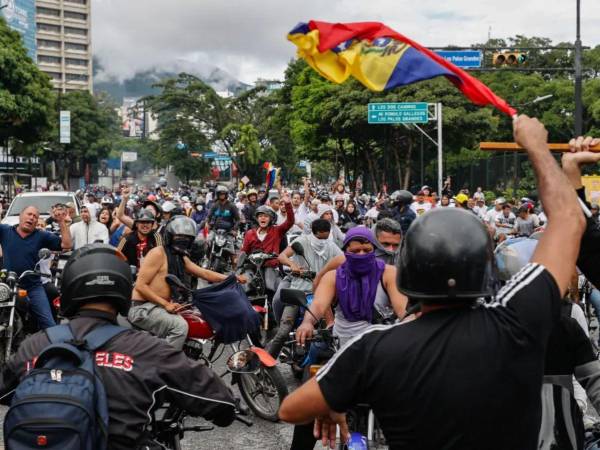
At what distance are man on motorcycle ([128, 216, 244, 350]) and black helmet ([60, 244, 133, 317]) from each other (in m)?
3.41

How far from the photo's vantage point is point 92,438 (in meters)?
2.55

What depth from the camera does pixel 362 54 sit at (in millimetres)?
3826

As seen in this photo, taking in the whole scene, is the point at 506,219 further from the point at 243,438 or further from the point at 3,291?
the point at 243,438

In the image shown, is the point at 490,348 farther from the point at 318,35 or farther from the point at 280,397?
the point at 280,397

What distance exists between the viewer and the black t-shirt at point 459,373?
2.07m

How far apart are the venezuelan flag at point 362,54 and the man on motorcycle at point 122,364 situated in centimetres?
135

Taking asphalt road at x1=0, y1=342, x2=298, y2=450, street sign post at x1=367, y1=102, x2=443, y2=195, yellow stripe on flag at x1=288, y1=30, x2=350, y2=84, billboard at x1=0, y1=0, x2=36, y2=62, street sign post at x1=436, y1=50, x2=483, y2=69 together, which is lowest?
asphalt road at x1=0, y1=342, x2=298, y2=450

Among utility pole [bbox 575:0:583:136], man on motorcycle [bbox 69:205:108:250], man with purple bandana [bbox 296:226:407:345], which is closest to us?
man with purple bandana [bbox 296:226:407:345]

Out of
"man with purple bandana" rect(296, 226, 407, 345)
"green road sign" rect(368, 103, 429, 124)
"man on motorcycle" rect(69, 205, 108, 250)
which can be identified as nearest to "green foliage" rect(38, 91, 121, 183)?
"green road sign" rect(368, 103, 429, 124)

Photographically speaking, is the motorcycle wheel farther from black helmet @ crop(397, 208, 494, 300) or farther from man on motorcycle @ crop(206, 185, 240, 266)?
man on motorcycle @ crop(206, 185, 240, 266)

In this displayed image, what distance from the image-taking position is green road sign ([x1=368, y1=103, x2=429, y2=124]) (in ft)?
104

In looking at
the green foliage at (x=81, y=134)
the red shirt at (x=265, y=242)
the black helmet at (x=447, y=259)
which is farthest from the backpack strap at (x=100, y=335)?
the green foliage at (x=81, y=134)

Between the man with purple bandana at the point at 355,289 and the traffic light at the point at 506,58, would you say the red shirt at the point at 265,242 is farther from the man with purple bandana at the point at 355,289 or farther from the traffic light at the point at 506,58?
the traffic light at the point at 506,58

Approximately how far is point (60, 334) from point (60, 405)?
339mm
